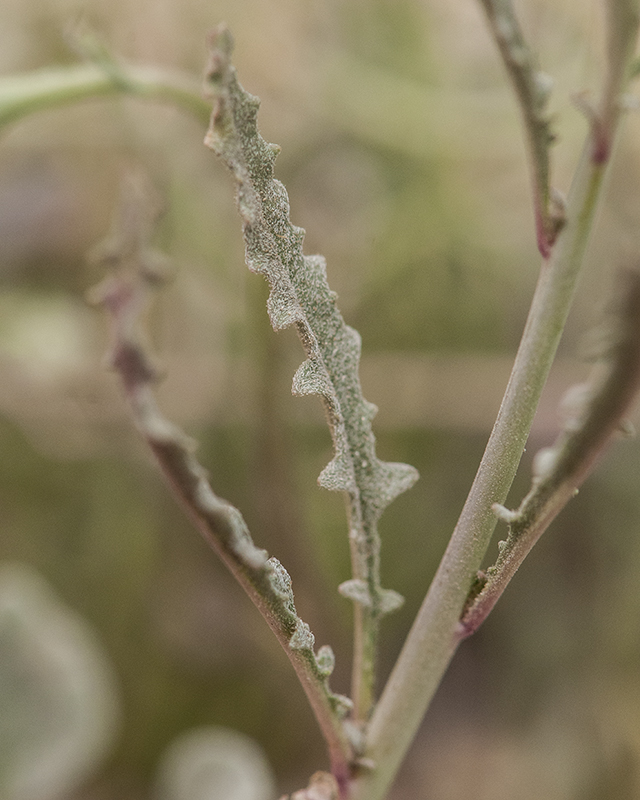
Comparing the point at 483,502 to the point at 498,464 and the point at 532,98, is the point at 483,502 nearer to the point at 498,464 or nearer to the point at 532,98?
the point at 498,464

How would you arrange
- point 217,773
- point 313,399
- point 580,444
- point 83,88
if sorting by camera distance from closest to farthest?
point 580,444, point 83,88, point 217,773, point 313,399

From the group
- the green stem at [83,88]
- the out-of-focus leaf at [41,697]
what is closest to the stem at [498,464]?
the green stem at [83,88]

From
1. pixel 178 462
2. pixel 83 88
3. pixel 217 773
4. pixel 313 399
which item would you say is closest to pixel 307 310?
pixel 178 462

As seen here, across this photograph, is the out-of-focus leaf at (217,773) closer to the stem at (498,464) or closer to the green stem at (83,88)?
the stem at (498,464)

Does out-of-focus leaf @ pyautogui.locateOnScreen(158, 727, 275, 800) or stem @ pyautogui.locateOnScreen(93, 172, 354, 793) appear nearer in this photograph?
stem @ pyautogui.locateOnScreen(93, 172, 354, 793)

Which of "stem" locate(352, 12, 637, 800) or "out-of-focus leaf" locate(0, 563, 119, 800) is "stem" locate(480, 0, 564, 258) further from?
"out-of-focus leaf" locate(0, 563, 119, 800)

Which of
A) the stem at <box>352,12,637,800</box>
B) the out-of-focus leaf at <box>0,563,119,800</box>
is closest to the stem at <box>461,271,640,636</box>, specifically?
the stem at <box>352,12,637,800</box>
